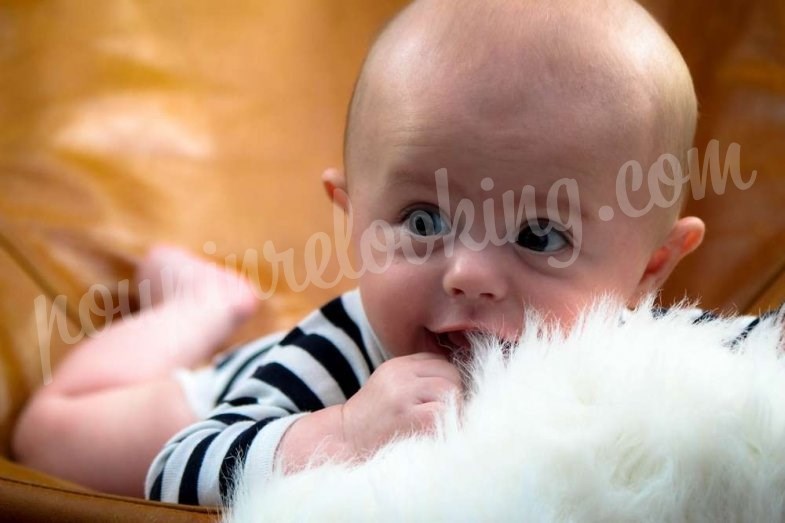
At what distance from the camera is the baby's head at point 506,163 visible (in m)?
0.85

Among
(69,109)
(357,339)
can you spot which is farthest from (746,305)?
(69,109)

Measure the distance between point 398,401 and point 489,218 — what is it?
0.18 meters

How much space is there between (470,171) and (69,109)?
0.99m

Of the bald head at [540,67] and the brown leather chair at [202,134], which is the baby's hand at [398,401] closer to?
the bald head at [540,67]

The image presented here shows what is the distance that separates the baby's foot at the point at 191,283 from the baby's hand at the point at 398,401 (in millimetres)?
678

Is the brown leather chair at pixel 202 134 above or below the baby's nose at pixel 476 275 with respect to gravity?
above

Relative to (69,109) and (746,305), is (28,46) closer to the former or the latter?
(69,109)

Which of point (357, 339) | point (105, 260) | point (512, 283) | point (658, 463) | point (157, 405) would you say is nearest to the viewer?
point (658, 463)

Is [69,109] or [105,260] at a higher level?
[69,109]

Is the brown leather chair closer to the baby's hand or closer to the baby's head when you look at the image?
the baby's head

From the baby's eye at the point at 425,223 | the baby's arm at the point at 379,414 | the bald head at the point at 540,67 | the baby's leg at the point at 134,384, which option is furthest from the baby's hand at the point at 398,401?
the baby's leg at the point at 134,384

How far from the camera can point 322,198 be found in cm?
162

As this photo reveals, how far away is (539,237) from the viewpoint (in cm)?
88

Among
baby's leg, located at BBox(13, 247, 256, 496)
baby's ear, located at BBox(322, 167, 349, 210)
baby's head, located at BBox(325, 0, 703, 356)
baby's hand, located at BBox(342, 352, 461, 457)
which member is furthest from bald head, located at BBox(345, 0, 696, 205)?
baby's leg, located at BBox(13, 247, 256, 496)
